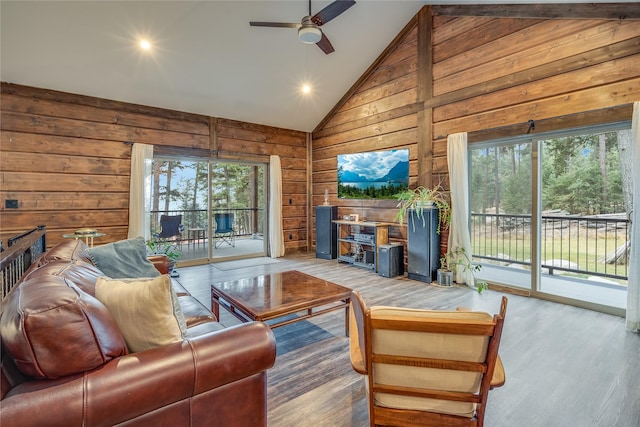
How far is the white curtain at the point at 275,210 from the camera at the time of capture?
6.41 metres

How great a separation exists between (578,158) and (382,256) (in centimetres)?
270

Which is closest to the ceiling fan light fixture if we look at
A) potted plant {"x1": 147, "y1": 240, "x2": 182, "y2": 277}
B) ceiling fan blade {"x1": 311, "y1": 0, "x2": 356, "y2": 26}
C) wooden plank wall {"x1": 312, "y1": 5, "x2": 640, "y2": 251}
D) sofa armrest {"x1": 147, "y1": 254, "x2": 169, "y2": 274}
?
ceiling fan blade {"x1": 311, "y1": 0, "x2": 356, "y2": 26}

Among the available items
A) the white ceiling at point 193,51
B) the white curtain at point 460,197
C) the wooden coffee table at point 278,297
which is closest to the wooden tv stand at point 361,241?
the white curtain at point 460,197

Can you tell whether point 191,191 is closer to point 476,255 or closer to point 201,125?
point 201,125

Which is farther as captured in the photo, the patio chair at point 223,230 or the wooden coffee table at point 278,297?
the patio chair at point 223,230

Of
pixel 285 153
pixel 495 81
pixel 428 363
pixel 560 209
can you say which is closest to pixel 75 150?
pixel 285 153

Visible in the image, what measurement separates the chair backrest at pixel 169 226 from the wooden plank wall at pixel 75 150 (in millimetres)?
678

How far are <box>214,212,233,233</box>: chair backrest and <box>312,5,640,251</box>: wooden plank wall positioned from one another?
8.17 ft

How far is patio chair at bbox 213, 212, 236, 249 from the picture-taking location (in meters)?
6.12

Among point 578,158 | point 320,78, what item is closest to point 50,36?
point 320,78

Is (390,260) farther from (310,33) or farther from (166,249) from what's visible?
(166,249)

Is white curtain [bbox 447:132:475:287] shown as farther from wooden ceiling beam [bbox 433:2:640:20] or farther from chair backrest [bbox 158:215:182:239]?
chair backrest [bbox 158:215:182:239]

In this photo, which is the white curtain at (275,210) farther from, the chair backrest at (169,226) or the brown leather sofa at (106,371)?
the brown leather sofa at (106,371)

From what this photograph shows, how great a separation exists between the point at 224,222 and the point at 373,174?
3.04 metres
